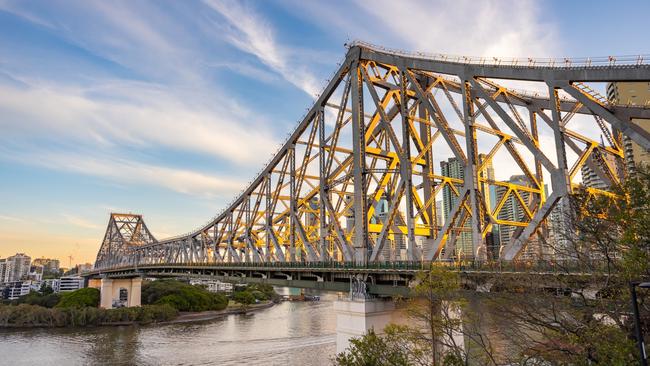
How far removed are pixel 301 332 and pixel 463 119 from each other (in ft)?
135

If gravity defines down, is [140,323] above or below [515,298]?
below

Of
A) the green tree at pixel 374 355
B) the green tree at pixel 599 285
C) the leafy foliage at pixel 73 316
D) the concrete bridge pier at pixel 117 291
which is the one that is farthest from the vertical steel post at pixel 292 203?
the concrete bridge pier at pixel 117 291

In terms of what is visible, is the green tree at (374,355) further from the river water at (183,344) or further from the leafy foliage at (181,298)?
the leafy foliage at (181,298)

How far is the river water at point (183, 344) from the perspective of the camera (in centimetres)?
4469

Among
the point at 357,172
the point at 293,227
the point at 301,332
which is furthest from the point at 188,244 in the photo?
the point at 357,172

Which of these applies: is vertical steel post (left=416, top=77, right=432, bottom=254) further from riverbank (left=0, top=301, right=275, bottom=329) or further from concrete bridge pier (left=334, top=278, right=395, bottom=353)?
riverbank (left=0, top=301, right=275, bottom=329)

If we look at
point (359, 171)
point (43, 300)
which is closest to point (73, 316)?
point (43, 300)

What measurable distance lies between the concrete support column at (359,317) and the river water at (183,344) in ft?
56.1

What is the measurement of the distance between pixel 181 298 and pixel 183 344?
35252 mm

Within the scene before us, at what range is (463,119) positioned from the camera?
26422 millimetres


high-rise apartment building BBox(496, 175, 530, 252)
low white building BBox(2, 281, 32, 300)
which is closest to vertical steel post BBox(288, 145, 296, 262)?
high-rise apartment building BBox(496, 175, 530, 252)

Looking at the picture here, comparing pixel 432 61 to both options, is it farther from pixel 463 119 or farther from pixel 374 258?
pixel 374 258

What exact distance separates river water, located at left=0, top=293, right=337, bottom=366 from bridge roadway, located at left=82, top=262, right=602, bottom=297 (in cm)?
794

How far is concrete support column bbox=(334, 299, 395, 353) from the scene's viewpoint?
24.5 metres
